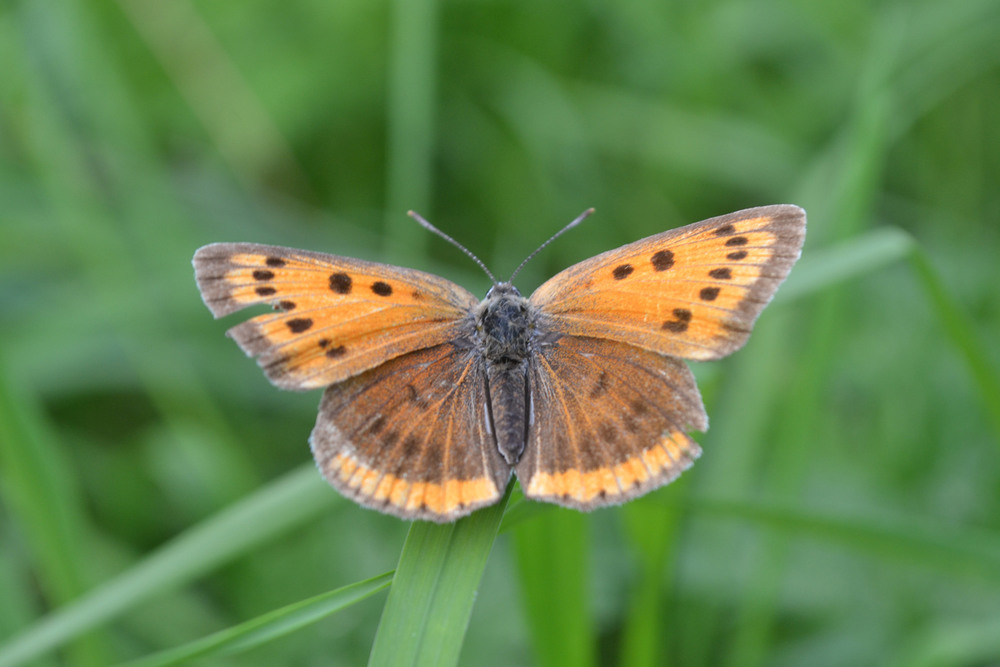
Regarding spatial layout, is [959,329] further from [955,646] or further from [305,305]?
[305,305]

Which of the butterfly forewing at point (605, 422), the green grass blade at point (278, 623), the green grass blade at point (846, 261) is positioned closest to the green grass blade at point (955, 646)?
the green grass blade at point (846, 261)

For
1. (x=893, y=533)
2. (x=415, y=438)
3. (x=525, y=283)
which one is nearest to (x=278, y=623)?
(x=415, y=438)

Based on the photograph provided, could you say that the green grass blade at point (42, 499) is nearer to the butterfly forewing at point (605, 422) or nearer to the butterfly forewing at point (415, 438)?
the butterfly forewing at point (415, 438)

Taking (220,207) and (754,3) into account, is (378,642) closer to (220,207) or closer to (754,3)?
(220,207)

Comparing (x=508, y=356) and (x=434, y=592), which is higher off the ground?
(x=508, y=356)

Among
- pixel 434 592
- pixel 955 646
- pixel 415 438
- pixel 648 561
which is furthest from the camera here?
pixel 955 646

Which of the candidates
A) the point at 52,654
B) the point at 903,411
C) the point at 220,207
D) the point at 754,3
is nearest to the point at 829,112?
the point at 754,3
